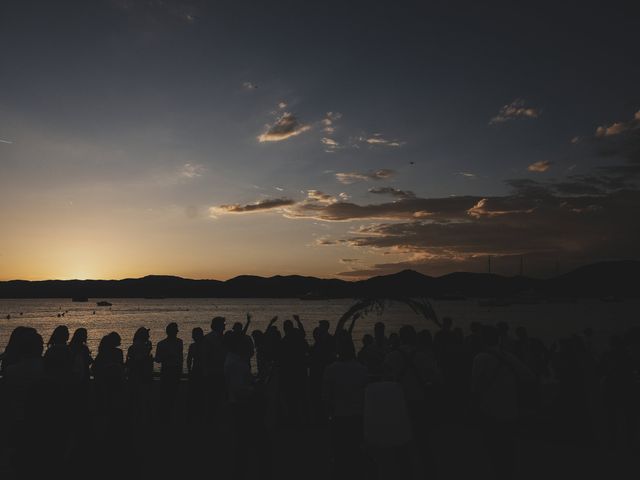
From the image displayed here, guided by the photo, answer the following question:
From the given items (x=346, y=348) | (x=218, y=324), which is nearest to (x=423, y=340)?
(x=346, y=348)

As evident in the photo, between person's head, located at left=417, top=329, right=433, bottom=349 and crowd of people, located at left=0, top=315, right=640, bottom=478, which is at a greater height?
person's head, located at left=417, top=329, right=433, bottom=349

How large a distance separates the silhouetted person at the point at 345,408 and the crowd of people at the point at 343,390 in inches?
0.5

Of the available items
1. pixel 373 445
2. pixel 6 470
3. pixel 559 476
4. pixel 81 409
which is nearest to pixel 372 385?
pixel 373 445

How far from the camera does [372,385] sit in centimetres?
514

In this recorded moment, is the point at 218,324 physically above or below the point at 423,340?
above

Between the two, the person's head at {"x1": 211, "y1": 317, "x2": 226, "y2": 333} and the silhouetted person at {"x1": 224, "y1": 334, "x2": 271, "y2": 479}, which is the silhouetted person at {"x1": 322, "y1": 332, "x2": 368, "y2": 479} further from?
the person's head at {"x1": 211, "y1": 317, "x2": 226, "y2": 333}

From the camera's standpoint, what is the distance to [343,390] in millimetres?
5930

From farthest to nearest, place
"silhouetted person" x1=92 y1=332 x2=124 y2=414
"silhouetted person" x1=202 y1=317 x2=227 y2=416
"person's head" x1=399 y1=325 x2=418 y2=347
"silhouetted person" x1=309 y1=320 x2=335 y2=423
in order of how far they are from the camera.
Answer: "silhouetted person" x1=309 y1=320 x2=335 y2=423 < "silhouetted person" x1=202 y1=317 x2=227 y2=416 < "person's head" x1=399 y1=325 x2=418 y2=347 < "silhouetted person" x1=92 y1=332 x2=124 y2=414

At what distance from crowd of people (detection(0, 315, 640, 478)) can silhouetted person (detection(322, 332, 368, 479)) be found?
1 centimetres

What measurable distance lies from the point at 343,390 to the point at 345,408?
0.22m

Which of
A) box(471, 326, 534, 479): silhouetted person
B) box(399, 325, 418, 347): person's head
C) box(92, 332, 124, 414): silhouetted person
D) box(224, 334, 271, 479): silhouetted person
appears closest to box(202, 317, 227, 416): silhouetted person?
box(92, 332, 124, 414): silhouetted person

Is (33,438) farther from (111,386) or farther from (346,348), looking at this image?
(346,348)

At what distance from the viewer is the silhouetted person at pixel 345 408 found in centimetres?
593

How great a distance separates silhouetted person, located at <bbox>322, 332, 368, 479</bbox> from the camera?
5.93m
